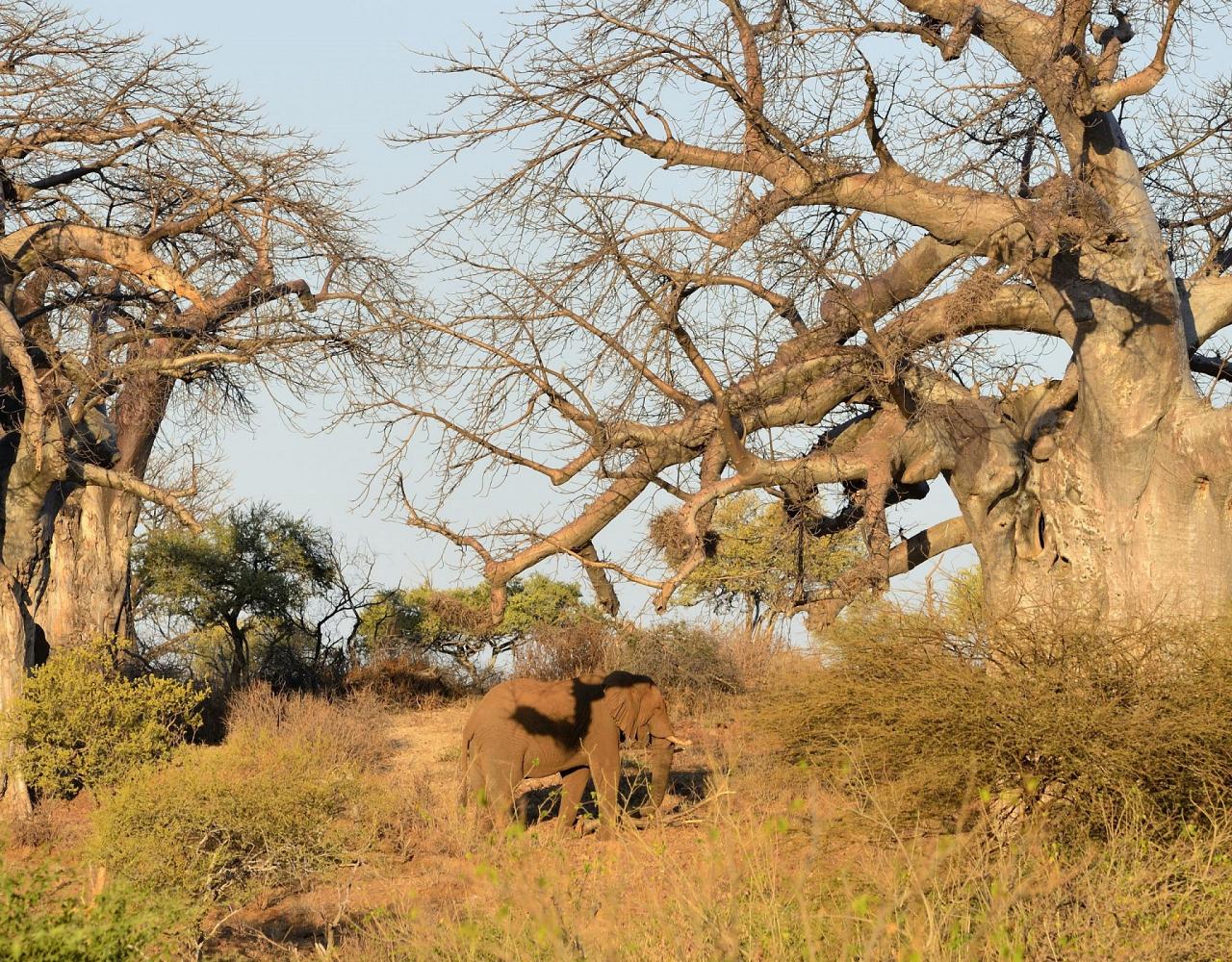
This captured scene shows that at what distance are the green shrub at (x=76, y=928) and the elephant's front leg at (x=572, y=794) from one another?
447 centimetres

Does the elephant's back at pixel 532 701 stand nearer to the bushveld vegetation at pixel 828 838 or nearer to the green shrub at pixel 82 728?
the bushveld vegetation at pixel 828 838

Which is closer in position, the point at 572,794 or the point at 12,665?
the point at 572,794

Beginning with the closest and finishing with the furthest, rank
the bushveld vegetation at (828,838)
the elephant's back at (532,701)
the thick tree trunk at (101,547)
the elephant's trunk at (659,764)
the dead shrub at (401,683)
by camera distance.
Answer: the bushveld vegetation at (828,838), the elephant's back at (532,701), the elephant's trunk at (659,764), the thick tree trunk at (101,547), the dead shrub at (401,683)

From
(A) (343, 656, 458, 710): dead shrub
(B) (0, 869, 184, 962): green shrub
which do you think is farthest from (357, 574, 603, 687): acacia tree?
(B) (0, 869, 184, 962): green shrub

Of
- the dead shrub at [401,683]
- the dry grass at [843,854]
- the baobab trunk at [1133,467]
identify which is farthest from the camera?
the dead shrub at [401,683]

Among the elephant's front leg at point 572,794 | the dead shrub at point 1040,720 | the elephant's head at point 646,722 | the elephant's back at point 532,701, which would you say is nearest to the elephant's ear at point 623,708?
the elephant's head at point 646,722

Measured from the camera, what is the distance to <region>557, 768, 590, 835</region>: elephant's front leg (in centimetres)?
1148

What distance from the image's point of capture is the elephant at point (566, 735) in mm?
11633

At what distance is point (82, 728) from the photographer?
45.1 ft

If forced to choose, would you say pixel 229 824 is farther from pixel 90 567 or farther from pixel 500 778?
pixel 90 567

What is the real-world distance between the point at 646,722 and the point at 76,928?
616cm

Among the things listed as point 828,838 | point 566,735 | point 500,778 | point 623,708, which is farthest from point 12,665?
point 828,838

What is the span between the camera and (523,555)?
12305mm

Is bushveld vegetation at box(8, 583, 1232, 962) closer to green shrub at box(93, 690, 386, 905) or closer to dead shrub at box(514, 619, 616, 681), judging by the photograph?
green shrub at box(93, 690, 386, 905)
